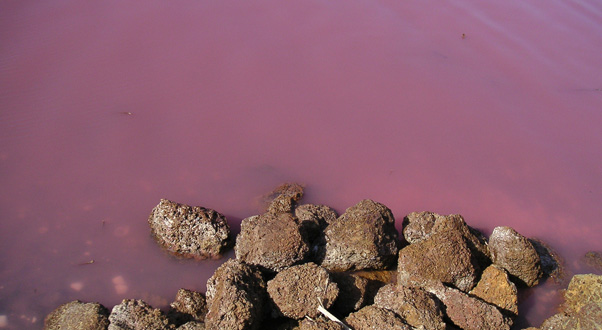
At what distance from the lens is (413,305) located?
364 centimetres

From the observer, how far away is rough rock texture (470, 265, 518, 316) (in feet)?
13.1

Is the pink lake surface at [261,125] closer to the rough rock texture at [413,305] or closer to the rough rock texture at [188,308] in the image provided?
the rough rock texture at [188,308]

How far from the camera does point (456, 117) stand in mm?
6441

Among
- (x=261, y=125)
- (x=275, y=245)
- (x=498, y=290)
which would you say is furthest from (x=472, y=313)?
(x=261, y=125)

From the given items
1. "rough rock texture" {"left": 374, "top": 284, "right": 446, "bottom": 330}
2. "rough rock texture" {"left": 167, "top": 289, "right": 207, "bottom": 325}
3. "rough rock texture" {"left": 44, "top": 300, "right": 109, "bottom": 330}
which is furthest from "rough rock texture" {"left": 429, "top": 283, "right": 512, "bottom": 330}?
"rough rock texture" {"left": 44, "top": 300, "right": 109, "bottom": 330}

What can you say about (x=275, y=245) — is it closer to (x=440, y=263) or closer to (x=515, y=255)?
(x=440, y=263)

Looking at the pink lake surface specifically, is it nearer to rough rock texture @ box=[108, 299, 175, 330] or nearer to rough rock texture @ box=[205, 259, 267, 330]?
rough rock texture @ box=[108, 299, 175, 330]

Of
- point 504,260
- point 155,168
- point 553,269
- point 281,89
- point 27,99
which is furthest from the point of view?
point 281,89

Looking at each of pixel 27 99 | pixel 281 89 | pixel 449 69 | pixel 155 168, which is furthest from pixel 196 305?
pixel 449 69

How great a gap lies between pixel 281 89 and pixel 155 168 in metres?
2.04

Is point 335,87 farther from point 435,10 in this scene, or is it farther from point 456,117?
point 435,10

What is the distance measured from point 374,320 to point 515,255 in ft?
5.40

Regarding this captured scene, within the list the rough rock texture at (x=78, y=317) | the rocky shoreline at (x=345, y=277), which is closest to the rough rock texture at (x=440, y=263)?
the rocky shoreline at (x=345, y=277)

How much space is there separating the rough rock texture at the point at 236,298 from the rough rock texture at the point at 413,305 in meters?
0.96
